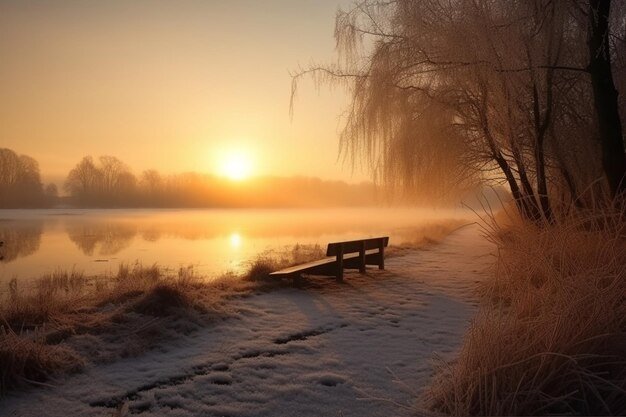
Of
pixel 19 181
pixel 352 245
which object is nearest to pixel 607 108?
pixel 352 245

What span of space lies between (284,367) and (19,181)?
72431mm

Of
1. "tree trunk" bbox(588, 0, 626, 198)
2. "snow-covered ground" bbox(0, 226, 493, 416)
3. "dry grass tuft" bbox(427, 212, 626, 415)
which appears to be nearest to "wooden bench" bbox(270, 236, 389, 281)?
Answer: "snow-covered ground" bbox(0, 226, 493, 416)

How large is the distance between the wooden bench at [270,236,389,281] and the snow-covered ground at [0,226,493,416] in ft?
3.25

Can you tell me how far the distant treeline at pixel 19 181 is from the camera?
2399 inches

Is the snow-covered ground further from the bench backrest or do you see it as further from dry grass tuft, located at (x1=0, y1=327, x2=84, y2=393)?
the bench backrest

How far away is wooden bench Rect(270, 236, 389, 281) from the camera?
24.2 ft

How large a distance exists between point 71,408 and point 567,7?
875cm

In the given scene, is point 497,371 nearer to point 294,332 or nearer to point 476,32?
point 294,332

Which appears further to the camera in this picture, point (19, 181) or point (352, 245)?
point (19, 181)

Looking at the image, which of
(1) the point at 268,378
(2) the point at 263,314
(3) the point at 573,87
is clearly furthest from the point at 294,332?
(3) the point at 573,87

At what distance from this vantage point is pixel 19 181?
62.3 meters

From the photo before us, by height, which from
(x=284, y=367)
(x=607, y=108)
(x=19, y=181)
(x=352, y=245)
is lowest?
(x=284, y=367)

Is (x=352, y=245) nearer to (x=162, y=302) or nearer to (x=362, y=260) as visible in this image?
(x=362, y=260)

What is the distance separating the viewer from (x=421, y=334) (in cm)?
470
